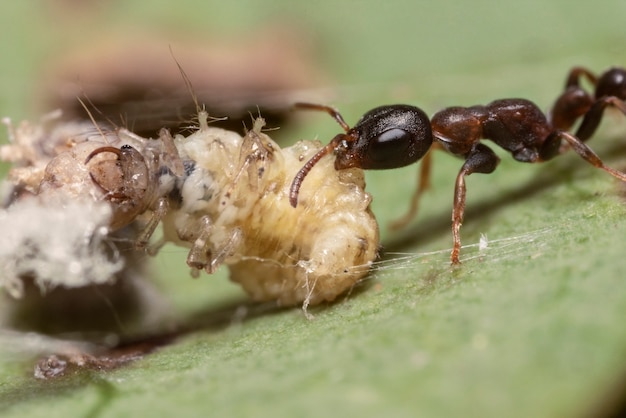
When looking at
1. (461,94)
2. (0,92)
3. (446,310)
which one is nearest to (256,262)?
(446,310)

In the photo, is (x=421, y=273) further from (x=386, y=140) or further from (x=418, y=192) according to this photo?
(x=418, y=192)

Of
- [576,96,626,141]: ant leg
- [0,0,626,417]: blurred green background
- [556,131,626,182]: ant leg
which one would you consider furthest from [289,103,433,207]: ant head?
[576,96,626,141]: ant leg

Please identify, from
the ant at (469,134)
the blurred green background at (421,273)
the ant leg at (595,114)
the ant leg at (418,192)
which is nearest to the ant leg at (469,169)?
the ant at (469,134)

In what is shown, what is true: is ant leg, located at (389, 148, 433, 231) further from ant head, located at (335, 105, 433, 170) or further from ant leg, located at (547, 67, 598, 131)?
ant leg, located at (547, 67, 598, 131)

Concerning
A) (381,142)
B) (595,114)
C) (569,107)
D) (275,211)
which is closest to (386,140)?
(381,142)

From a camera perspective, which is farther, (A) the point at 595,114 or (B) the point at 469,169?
(A) the point at 595,114

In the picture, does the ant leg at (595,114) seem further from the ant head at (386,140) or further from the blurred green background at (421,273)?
the ant head at (386,140)

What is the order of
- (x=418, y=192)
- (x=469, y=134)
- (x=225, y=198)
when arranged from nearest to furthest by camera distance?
(x=225, y=198) < (x=469, y=134) < (x=418, y=192)

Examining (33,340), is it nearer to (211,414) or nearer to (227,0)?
(211,414)
